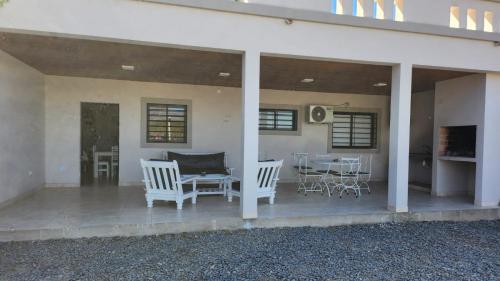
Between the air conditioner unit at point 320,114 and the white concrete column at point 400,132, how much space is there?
3.22 metres

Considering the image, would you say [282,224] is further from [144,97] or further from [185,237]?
[144,97]

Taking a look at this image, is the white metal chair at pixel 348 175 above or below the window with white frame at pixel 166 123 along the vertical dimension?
below

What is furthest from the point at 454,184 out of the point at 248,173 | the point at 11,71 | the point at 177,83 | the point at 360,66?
the point at 11,71

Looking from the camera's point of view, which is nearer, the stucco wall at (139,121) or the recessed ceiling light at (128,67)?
the recessed ceiling light at (128,67)

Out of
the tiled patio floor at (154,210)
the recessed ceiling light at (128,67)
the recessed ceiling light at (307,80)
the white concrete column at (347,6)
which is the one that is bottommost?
the tiled patio floor at (154,210)

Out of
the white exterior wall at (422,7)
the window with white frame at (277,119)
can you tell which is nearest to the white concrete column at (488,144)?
the white exterior wall at (422,7)

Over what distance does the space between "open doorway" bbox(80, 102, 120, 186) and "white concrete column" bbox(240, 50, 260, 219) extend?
194 inches

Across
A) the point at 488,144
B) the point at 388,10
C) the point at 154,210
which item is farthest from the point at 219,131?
the point at 488,144

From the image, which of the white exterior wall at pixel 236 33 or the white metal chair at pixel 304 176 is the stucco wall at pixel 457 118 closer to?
the white exterior wall at pixel 236 33

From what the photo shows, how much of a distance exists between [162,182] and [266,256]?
2.44 metres

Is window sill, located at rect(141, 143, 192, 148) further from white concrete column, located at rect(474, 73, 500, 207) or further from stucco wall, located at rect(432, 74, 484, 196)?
white concrete column, located at rect(474, 73, 500, 207)

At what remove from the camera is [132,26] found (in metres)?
4.21

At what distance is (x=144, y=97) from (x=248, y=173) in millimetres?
4173

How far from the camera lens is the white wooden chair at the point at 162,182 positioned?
521 cm
